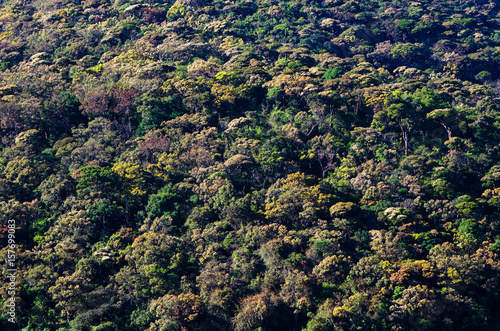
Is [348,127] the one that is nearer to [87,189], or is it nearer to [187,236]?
[187,236]

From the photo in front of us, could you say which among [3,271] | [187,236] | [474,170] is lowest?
[474,170]

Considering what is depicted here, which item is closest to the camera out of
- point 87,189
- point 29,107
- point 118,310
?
point 118,310

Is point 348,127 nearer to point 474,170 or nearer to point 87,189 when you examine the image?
point 474,170

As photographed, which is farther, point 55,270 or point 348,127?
point 348,127

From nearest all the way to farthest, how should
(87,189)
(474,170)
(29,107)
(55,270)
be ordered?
(55,270) → (87,189) → (474,170) → (29,107)

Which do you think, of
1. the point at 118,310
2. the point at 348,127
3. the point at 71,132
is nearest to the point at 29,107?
the point at 71,132

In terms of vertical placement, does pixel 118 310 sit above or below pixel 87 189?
below
